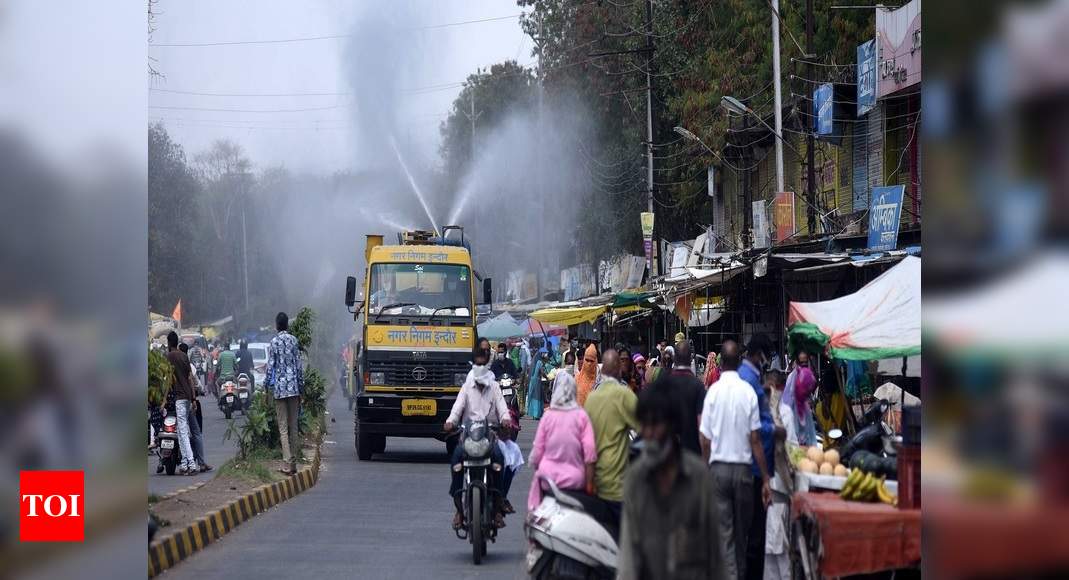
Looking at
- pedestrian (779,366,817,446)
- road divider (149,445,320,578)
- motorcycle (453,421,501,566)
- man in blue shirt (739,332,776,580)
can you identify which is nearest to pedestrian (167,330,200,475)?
road divider (149,445,320,578)

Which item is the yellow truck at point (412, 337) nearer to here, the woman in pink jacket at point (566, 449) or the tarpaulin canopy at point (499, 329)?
the woman in pink jacket at point (566, 449)

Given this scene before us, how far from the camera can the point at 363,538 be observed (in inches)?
449

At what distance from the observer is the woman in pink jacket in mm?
7969

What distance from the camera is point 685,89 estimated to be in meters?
33.1

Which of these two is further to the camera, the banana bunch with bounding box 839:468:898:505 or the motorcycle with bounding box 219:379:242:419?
the motorcycle with bounding box 219:379:242:419

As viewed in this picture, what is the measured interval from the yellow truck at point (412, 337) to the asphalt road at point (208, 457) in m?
2.53

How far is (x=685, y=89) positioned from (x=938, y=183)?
31.4 m

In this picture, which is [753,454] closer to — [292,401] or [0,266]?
[0,266]

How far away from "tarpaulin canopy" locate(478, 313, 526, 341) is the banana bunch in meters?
25.6

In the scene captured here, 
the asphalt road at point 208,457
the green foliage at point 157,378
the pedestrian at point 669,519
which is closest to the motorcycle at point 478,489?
the green foliage at point 157,378

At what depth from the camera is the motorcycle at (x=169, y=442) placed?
16281 millimetres

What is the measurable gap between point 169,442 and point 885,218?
1087 centimetres

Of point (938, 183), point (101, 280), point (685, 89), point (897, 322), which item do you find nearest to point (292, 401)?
point (897, 322)

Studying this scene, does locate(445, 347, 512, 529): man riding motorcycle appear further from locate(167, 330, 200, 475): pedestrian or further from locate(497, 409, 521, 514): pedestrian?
locate(167, 330, 200, 475): pedestrian
